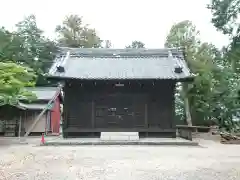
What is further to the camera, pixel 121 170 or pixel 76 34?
pixel 76 34

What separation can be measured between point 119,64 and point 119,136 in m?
5.06

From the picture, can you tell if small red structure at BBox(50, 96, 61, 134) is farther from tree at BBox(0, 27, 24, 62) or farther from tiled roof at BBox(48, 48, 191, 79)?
tree at BBox(0, 27, 24, 62)

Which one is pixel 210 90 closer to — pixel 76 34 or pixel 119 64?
pixel 119 64

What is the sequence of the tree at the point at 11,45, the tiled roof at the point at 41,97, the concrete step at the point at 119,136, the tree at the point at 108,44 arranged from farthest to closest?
the tree at the point at 108,44 < the tree at the point at 11,45 < the tiled roof at the point at 41,97 < the concrete step at the point at 119,136

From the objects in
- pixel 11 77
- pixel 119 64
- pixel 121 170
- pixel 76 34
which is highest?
pixel 76 34

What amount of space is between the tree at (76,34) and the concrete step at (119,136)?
2822 cm

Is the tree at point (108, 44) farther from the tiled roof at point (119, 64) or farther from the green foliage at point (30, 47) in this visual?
the tiled roof at point (119, 64)

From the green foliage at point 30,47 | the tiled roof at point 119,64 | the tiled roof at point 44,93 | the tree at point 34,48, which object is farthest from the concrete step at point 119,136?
the tree at point 34,48

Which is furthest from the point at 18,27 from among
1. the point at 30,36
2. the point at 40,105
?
the point at 40,105

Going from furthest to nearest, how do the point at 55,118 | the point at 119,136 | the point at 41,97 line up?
the point at 55,118 < the point at 41,97 < the point at 119,136

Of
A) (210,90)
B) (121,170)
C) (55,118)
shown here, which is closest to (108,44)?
(55,118)

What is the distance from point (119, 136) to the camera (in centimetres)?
1460

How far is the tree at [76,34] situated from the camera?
4206cm

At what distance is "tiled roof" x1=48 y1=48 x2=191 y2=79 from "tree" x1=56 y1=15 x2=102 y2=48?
2332 cm
